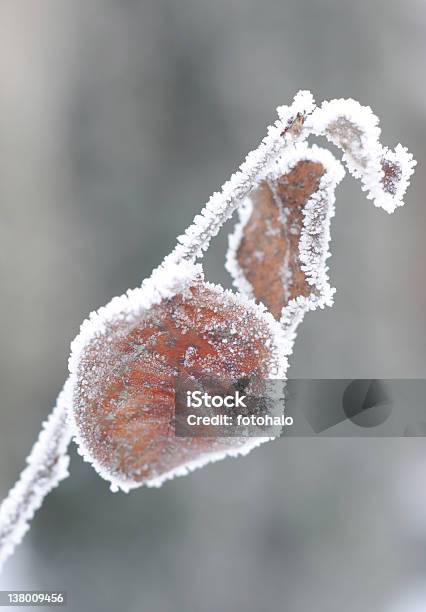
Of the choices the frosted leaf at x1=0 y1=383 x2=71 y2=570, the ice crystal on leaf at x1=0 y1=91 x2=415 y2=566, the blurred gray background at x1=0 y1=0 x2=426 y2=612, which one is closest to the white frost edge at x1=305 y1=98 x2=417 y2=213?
the ice crystal on leaf at x1=0 y1=91 x2=415 y2=566

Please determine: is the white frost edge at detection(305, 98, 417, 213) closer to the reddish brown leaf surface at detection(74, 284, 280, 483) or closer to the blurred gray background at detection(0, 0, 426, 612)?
the reddish brown leaf surface at detection(74, 284, 280, 483)

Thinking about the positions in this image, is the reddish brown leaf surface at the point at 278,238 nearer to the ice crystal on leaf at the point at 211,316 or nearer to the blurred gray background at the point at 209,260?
the ice crystal on leaf at the point at 211,316

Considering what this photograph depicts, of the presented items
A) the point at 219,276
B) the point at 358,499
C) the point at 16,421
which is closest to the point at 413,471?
the point at 358,499

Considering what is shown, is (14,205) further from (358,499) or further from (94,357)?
(94,357)

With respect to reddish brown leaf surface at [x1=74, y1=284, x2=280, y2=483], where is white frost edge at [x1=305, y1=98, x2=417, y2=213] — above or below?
above

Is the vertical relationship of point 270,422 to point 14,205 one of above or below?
below

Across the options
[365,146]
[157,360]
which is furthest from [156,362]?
[365,146]

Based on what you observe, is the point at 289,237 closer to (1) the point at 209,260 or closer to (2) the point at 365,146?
(2) the point at 365,146
